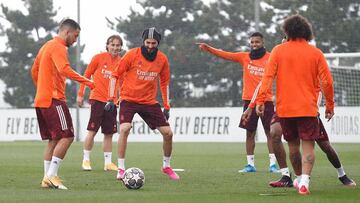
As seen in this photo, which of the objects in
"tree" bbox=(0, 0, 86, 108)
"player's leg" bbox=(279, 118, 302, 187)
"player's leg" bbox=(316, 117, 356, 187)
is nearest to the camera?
"player's leg" bbox=(279, 118, 302, 187)

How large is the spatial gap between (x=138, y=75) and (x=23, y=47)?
39.1 m

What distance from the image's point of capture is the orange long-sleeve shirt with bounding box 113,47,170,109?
1441 cm

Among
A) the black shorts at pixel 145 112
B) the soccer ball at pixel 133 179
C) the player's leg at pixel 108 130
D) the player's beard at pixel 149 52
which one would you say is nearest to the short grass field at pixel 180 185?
the soccer ball at pixel 133 179

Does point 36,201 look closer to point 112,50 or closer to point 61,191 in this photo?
point 61,191

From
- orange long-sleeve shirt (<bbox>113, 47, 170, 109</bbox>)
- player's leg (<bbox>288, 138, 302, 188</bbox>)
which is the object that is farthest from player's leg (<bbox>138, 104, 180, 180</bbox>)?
player's leg (<bbox>288, 138, 302, 188</bbox>)

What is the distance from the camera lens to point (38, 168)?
17234 mm

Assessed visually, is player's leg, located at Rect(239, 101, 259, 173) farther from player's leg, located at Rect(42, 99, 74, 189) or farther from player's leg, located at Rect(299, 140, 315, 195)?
player's leg, located at Rect(299, 140, 315, 195)

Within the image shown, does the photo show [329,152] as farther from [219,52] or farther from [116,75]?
[116,75]

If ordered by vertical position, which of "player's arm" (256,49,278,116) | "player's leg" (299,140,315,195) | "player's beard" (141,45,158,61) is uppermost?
"player's beard" (141,45,158,61)

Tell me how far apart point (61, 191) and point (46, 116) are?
1.16 meters

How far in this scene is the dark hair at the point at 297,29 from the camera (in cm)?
1157

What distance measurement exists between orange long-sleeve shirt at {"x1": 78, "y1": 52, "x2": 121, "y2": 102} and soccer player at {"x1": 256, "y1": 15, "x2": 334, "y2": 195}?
19.9ft

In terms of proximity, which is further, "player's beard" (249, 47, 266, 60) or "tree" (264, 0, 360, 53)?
"tree" (264, 0, 360, 53)

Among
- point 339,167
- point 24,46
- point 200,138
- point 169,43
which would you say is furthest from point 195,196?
point 24,46
